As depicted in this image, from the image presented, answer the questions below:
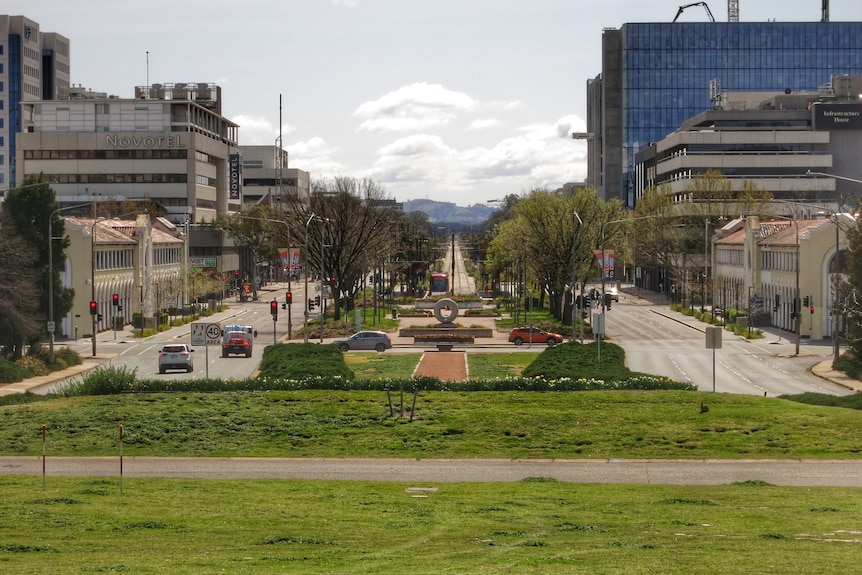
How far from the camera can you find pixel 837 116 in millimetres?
150750

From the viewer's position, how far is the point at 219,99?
182875 millimetres

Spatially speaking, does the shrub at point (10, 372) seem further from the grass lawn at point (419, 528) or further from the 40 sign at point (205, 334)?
the grass lawn at point (419, 528)

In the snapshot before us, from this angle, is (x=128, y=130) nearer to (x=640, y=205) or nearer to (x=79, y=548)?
(x=640, y=205)

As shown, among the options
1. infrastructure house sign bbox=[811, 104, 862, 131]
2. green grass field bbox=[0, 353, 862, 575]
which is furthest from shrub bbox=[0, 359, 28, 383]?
infrastructure house sign bbox=[811, 104, 862, 131]

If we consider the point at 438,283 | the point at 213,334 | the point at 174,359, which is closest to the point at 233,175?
the point at 438,283

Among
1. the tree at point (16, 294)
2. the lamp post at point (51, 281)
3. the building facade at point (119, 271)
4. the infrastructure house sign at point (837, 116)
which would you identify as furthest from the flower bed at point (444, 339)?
the infrastructure house sign at point (837, 116)

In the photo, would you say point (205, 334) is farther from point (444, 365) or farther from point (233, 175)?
point (233, 175)

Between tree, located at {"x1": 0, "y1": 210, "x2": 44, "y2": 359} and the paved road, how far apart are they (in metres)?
29.2

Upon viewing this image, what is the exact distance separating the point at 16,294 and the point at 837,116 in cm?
11513

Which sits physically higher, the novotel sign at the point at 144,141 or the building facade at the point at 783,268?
the novotel sign at the point at 144,141

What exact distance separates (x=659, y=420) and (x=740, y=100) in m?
149

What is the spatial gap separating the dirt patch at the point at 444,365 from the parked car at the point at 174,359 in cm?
1168

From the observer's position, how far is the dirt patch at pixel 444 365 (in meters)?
57.1

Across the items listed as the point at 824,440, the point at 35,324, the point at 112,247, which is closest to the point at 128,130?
the point at 112,247
